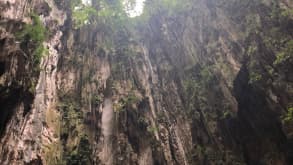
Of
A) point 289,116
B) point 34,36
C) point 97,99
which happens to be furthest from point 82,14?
point 289,116

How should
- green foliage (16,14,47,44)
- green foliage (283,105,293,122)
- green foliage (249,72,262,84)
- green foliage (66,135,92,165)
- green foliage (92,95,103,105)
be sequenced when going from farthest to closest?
1. green foliage (92,95,103,105)
2. green foliage (249,72,262,84)
3. green foliage (66,135,92,165)
4. green foliage (283,105,293,122)
5. green foliage (16,14,47,44)

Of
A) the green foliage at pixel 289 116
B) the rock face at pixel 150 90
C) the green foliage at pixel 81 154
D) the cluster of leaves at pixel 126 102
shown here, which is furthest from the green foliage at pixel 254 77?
the green foliage at pixel 81 154

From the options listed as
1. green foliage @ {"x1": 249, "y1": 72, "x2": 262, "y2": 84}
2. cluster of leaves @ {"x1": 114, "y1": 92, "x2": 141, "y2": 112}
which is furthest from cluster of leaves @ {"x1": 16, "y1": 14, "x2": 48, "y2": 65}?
green foliage @ {"x1": 249, "y1": 72, "x2": 262, "y2": 84}

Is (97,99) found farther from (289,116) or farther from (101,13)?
(289,116)

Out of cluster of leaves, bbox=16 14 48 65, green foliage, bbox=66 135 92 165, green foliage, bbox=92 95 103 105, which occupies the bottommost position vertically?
green foliage, bbox=66 135 92 165

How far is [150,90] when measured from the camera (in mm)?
13680

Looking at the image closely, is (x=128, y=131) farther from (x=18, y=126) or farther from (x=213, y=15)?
(x=213, y=15)

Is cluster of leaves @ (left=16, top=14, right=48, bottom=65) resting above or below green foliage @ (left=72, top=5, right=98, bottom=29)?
above

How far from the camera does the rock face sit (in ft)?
27.0

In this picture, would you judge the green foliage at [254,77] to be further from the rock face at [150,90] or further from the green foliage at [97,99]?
the green foliage at [97,99]

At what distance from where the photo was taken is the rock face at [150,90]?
8.23 metres

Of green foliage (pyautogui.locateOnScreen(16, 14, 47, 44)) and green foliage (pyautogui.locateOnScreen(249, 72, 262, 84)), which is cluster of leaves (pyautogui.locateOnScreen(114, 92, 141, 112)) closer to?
green foliage (pyautogui.locateOnScreen(16, 14, 47, 44))

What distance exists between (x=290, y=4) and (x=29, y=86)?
1172 centimetres

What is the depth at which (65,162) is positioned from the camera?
9.17 metres
